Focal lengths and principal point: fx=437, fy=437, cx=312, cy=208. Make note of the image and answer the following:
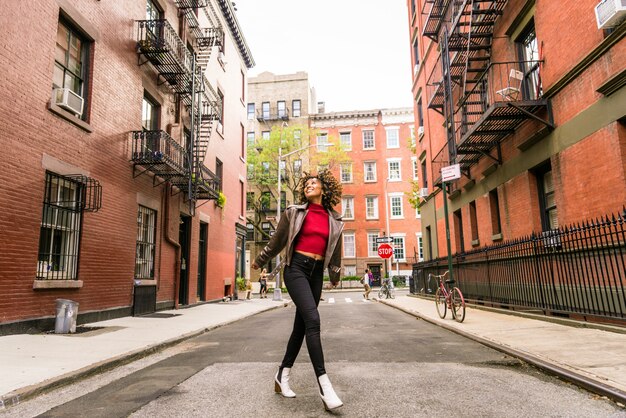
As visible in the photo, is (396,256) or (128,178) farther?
(396,256)

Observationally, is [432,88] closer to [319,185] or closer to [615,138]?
[615,138]

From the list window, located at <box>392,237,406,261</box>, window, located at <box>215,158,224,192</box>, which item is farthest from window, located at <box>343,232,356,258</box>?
window, located at <box>215,158,224,192</box>

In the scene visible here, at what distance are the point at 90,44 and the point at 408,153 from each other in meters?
37.6

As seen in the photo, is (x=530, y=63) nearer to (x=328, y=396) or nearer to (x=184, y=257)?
(x=328, y=396)

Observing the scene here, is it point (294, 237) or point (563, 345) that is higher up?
point (294, 237)

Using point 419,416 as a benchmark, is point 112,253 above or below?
above

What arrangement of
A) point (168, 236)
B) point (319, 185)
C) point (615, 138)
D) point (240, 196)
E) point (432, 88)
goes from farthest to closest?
point (240, 196), point (432, 88), point (168, 236), point (615, 138), point (319, 185)

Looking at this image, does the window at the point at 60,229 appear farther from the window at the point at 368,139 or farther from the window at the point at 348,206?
the window at the point at 368,139

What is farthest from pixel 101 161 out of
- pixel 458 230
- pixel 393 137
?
pixel 393 137

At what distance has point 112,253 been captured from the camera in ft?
35.9

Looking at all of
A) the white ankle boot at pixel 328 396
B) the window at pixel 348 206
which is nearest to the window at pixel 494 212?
the white ankle boot at pixel 328 396

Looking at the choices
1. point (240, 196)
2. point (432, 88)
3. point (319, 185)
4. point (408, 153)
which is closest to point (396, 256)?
point (408, 153)

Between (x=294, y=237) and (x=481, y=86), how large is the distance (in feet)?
41.7

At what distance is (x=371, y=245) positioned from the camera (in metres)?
43.9
